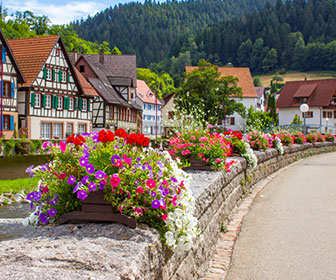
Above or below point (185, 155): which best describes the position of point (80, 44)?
above

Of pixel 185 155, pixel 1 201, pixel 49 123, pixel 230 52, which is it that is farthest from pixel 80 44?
pixel 230 52

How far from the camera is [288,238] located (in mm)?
6137

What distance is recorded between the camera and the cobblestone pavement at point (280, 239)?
486 centimetres

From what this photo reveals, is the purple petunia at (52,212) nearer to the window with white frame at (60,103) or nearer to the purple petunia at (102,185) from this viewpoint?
the purple petunia at (102,185)

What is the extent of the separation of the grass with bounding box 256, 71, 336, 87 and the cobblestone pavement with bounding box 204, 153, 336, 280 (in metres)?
146

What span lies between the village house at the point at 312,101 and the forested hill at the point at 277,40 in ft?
296

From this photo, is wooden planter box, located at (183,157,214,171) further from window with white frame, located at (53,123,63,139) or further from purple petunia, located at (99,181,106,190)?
window with white frame, located at (53,123,63,139)

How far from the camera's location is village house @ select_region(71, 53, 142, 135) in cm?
4616

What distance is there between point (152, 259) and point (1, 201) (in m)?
16.1

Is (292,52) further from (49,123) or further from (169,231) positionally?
(169,231)

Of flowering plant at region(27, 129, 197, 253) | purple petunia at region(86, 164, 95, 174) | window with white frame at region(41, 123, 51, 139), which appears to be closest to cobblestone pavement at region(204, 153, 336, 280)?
flowering plant at region(27, 129, 197, 253)

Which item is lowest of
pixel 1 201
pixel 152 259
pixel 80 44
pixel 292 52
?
pixel 1 201

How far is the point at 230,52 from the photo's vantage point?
175375 mm

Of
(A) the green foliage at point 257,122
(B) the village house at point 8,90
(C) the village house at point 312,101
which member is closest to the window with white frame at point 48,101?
(B) the village house at point 8,90
